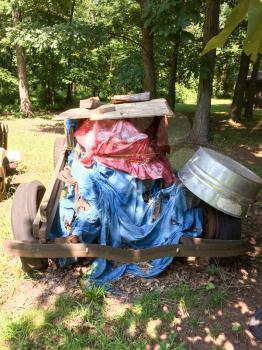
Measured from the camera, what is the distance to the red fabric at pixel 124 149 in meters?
3.63

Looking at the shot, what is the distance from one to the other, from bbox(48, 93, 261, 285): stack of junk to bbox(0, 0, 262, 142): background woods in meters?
1.39

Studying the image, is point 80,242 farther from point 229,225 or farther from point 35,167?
point 35,167

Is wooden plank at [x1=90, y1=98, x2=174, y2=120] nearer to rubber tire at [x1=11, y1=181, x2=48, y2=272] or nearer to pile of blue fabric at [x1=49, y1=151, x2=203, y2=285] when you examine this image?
pile of blue fabric at [x1=49, y1=151, x2=203, y2=285]

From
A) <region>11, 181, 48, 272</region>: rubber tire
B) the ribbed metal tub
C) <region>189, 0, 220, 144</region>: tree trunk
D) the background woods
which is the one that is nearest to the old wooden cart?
<region>11, 181, 48, 272</region>: rubber tire

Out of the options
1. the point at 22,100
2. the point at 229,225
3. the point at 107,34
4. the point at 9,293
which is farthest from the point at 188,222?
the point at 22,100

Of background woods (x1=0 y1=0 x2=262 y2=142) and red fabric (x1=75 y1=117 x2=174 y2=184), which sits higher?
background woods (x1=0 y1=0 x2=262 y2=142)

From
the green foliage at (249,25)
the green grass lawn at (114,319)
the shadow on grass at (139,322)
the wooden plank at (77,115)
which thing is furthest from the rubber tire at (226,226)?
the green foliage at (249,25)

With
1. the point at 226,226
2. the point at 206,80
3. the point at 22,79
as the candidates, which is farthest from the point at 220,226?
the point at 22,79

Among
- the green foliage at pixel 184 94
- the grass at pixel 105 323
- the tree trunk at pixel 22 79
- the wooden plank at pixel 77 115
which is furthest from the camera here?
the green foliage at pixel 184 94

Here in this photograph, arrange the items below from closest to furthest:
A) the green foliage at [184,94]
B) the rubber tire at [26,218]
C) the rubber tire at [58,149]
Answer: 1. the rubber tire at [26,218]
2. the rubber tire at [58,149]
3. the green foliage at [184,94]

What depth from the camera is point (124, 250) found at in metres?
3.36

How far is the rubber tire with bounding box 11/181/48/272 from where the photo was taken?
3.47 meters

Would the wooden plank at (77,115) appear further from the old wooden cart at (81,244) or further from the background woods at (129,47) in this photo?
the background woods at (129,47)

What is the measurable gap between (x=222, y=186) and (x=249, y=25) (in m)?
2.50
